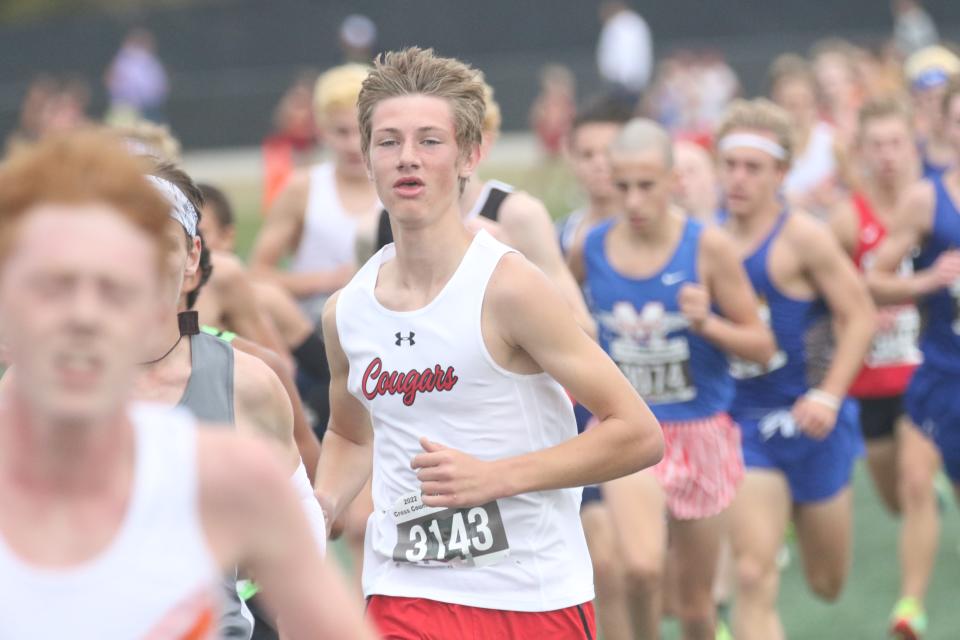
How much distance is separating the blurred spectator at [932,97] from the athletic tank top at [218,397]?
6764 millimetres

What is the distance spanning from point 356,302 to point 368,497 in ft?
8.37

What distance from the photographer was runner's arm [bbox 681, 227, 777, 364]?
231 inches

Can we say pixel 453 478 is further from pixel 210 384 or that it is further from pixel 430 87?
pixel 430 87

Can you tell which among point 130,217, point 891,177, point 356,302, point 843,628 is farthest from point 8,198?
point 891,177

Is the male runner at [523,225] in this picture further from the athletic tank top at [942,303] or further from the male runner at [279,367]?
the athletic tank top at [942,303]

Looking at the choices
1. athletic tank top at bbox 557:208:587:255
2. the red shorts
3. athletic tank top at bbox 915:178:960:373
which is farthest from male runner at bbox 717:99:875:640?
the red shorts

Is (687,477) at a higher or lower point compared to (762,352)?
lower

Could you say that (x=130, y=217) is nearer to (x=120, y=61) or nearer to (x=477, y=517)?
(x=477, y=517)

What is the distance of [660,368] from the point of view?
6004 millimetres

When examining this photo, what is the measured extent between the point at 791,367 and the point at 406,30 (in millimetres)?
31513

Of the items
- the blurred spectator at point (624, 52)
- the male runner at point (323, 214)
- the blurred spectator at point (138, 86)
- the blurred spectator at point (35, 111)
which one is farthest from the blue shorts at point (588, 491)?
the blurred spectator at point (138, 86)

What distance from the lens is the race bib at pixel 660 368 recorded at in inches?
236

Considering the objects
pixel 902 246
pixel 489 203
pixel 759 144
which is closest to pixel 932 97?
pixel 902 246

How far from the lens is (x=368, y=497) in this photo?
6301mm
